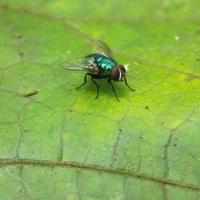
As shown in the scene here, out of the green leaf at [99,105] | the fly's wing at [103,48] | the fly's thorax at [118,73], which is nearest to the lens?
the green leaf at [99,105]

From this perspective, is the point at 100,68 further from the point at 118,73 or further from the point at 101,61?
the point at 118,73

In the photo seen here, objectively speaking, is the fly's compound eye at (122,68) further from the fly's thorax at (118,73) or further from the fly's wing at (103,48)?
the fly's wing at (103,48)

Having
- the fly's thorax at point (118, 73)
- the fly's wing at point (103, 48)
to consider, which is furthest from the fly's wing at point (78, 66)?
the fly's wing at point (103, 48)

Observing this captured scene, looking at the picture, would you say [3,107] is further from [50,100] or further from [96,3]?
[96,3]

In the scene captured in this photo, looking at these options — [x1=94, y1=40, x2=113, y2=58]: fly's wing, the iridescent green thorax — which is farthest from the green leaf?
the iridescent green thorax

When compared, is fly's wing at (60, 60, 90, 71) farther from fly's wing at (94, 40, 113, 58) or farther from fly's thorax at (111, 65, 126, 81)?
fly's wing at (94, 40, 113, 58)

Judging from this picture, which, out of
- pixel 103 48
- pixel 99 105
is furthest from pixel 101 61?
pixel 99 105
